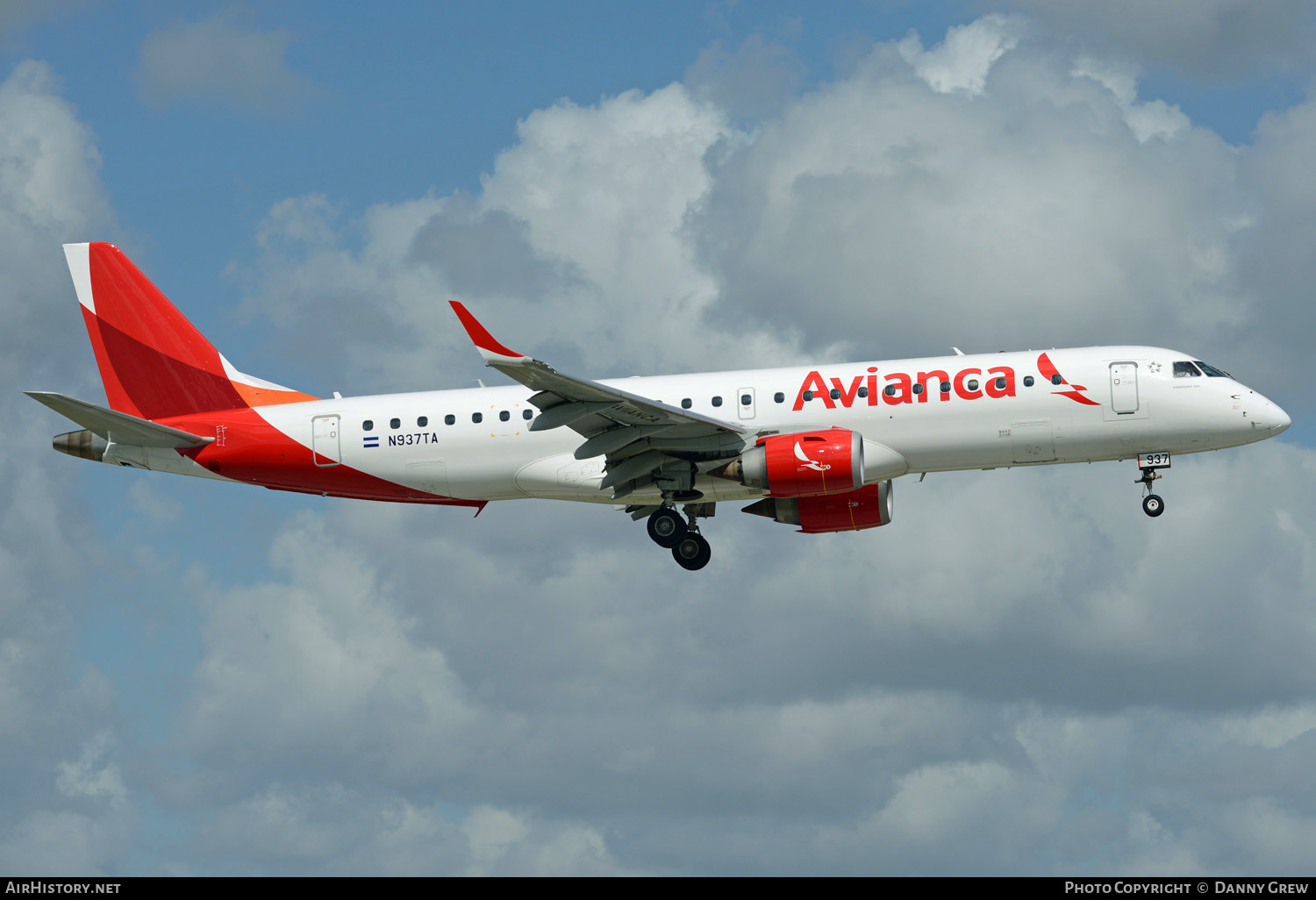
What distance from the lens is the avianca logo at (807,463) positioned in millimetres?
42469

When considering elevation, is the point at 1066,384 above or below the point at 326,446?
above

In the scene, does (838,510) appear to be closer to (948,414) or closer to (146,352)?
(948,414)

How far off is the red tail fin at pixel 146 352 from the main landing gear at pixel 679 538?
38.7 ft

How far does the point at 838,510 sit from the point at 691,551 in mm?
4683

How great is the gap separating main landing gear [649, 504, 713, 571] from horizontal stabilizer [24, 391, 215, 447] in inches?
554

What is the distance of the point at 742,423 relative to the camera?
44.8 metres

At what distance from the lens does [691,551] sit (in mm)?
47000

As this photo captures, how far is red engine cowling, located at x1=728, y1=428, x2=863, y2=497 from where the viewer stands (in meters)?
42.5

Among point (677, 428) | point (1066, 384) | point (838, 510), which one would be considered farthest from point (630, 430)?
point (1066, 384)

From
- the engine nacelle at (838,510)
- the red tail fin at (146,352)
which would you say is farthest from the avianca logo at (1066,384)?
the red tail fin at (146,352)

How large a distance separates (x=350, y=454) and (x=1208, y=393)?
24900mm

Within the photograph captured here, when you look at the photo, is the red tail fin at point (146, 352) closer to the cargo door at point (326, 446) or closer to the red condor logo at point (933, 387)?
the cargo door at point (326, 446)

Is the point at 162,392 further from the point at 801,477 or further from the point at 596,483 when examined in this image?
the point at 801,477
